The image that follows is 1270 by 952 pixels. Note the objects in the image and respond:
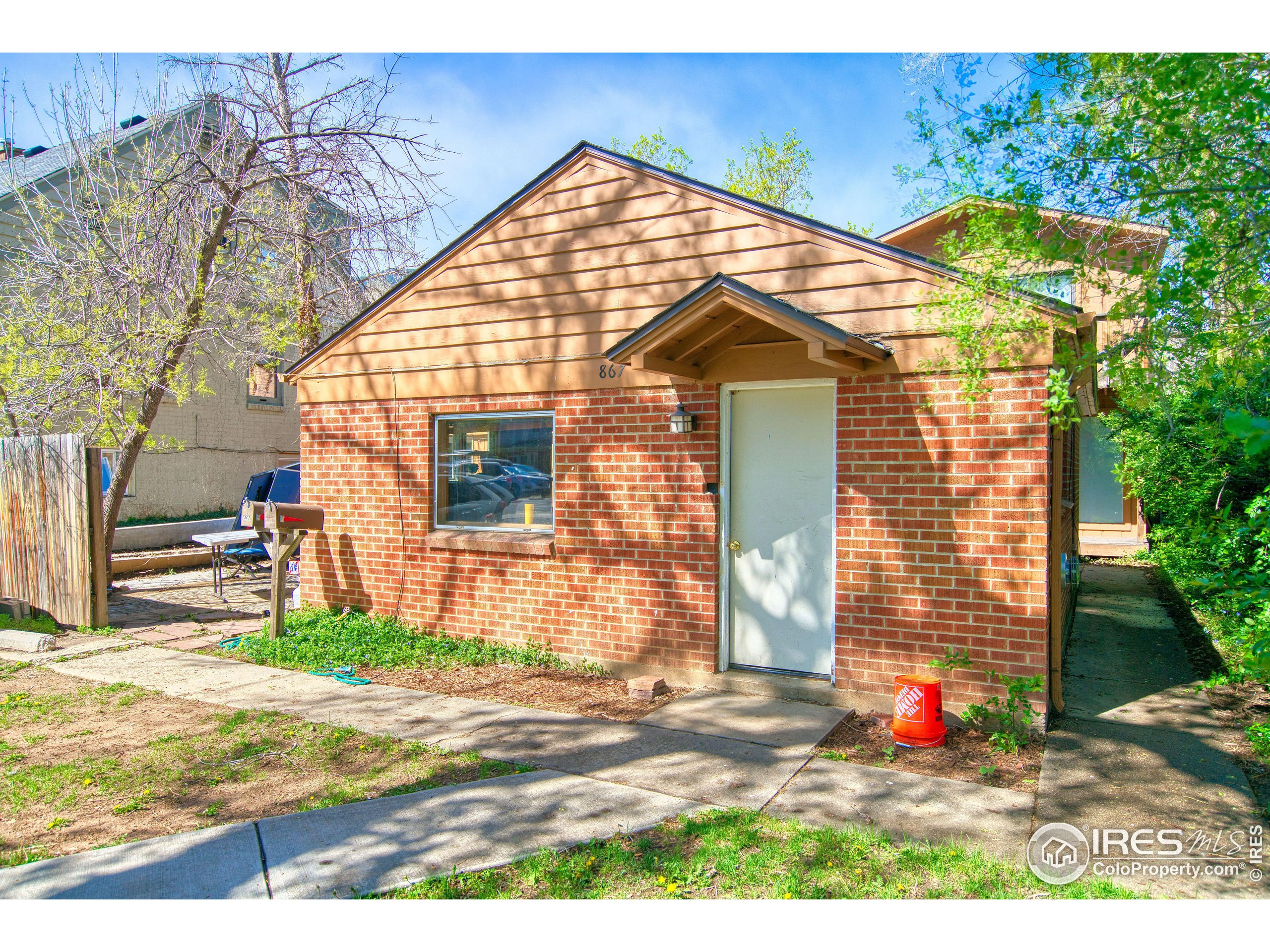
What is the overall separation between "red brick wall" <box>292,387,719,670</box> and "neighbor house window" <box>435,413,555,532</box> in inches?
5.7

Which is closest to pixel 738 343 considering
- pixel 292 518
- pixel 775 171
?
pixel 292 518

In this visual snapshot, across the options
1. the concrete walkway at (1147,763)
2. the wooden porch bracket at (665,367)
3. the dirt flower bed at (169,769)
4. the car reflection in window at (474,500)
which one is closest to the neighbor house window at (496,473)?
the car reflection in window at (474,500)

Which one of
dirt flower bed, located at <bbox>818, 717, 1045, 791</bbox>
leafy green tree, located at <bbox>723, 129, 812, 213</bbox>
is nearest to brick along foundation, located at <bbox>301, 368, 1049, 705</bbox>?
dirt flower bed, located at <bbox>818, 717, 1045, 791</bbox>

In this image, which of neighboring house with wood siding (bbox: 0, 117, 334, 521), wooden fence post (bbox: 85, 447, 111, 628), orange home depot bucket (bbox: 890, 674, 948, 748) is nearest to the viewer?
orange home depot bucket (bbox: 890, 674, 948, 748)

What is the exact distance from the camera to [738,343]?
21.1ft

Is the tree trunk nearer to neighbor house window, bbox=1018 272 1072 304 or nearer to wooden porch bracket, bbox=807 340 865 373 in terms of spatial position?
wooden porch bracket, bbox=807 340 865 373

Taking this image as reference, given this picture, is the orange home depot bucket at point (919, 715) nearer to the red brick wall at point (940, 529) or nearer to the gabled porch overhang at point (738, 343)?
the red brick wall at point (940, 529)

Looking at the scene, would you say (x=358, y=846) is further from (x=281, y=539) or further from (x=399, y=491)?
(x=281, y=539)

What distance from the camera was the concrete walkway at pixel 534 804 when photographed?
3658 mm

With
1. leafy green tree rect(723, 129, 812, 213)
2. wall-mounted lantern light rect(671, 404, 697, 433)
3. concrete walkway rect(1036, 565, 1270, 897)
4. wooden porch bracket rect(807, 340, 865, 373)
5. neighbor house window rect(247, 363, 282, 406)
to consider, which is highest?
leafy green tree rect(723, 129, 812, 213)

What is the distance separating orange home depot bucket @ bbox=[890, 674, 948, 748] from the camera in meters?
5.15

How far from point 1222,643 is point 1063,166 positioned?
4.92 m

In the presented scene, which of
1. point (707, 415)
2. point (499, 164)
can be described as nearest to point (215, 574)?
point (499, 164)

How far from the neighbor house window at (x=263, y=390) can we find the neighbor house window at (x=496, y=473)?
11.8 m
